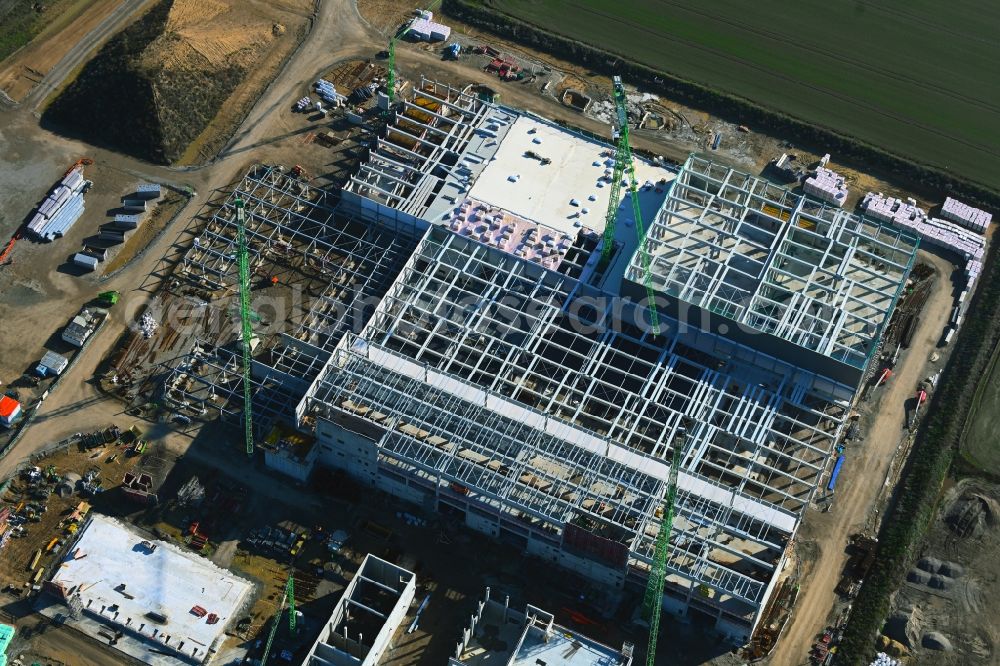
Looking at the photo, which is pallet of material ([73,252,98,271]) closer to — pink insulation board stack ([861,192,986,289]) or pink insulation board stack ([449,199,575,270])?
pink insulation board stack ([449,199,575,270])

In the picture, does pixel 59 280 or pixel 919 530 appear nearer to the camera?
pixel 919 530

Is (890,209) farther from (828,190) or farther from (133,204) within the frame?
(133,204)

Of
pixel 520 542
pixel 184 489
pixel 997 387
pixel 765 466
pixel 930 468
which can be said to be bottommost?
pixel 184 489

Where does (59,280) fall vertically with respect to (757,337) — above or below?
below

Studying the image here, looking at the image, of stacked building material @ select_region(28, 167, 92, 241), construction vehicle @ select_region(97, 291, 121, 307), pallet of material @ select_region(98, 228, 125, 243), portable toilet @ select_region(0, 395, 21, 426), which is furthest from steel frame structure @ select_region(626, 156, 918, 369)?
stacked building material @ select_region(28, 167, 92, 241)

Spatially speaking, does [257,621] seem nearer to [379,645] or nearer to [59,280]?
[379,645]

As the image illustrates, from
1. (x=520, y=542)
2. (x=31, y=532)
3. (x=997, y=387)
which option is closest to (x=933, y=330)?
(x=997, y=387)
